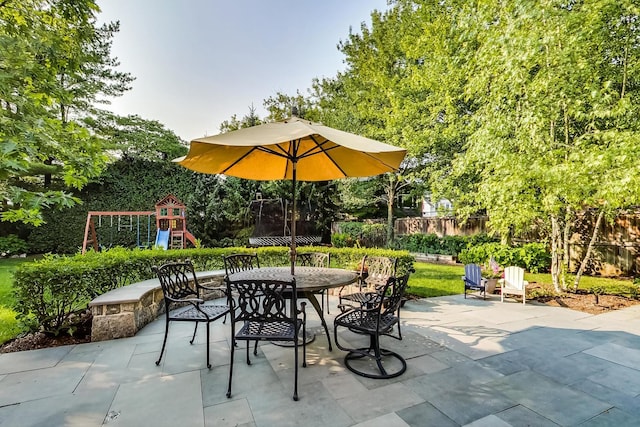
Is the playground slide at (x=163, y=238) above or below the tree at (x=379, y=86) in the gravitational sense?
below

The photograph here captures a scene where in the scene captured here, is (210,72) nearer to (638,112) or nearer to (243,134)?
(243,134)

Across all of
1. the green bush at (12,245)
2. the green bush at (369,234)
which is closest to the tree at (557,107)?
the green bush at (369,234)

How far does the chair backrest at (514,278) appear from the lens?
532cm

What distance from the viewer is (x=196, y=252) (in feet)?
18.9

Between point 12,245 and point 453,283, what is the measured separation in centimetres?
1382

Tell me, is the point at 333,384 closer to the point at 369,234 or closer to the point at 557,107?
the point at 557,107

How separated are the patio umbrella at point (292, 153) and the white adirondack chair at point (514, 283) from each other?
3.55 meters

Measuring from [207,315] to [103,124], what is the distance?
13082 mm

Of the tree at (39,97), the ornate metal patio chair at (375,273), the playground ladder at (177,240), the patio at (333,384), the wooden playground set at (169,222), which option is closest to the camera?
the patio at (333,384)

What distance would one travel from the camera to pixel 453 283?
7.11 m

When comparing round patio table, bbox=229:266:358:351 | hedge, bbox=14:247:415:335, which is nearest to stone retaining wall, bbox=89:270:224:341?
hedge, bbox=14:247:415:335

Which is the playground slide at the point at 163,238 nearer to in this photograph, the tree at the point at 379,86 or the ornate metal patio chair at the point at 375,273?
the ornate metal patio chair at the point at 375,273

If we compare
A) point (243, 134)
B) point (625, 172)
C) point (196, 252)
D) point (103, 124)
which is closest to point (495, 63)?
point (625, 172)

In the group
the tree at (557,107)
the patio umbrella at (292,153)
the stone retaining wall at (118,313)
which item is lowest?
the stone retaining wall at (118,313)
